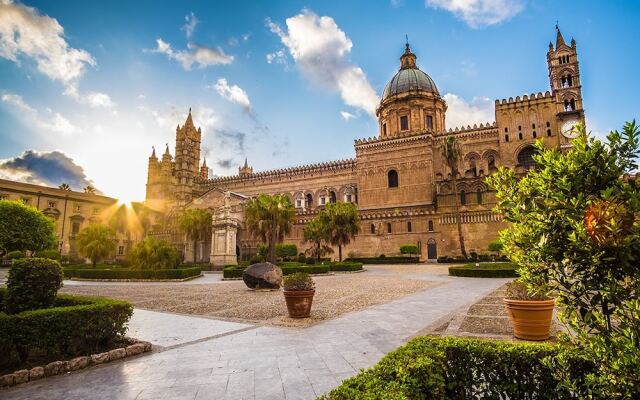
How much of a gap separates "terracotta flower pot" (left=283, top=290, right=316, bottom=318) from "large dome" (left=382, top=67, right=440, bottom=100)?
45.3 metres

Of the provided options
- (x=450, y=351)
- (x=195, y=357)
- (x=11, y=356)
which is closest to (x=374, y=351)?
(x=450, y=351)

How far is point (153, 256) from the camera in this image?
78.9 ft

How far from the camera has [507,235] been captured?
131 inches

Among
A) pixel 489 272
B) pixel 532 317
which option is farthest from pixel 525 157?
pixel 532 317

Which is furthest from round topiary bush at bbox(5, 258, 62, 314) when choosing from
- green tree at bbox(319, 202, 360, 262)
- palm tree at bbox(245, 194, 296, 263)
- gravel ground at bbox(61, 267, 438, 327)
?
green tree at bbox(319, 202, 360, 262)

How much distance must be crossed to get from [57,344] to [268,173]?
2052 inches

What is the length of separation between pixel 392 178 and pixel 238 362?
42732mm

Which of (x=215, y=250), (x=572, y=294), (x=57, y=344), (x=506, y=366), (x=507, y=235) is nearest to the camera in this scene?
(x=572, y=294)

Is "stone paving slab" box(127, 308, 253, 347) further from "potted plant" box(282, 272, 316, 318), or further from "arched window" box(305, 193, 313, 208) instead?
"arched window" box(305, 193, 313, 208)

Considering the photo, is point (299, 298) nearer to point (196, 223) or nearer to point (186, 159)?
point (196, 223)

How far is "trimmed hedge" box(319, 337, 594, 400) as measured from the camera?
3098mm

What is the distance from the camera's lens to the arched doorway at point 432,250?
3822 cm

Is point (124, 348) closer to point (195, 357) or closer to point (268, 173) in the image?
point (195, 357)

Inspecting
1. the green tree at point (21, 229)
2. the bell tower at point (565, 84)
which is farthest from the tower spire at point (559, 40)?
the green tree at point (21, 229)
